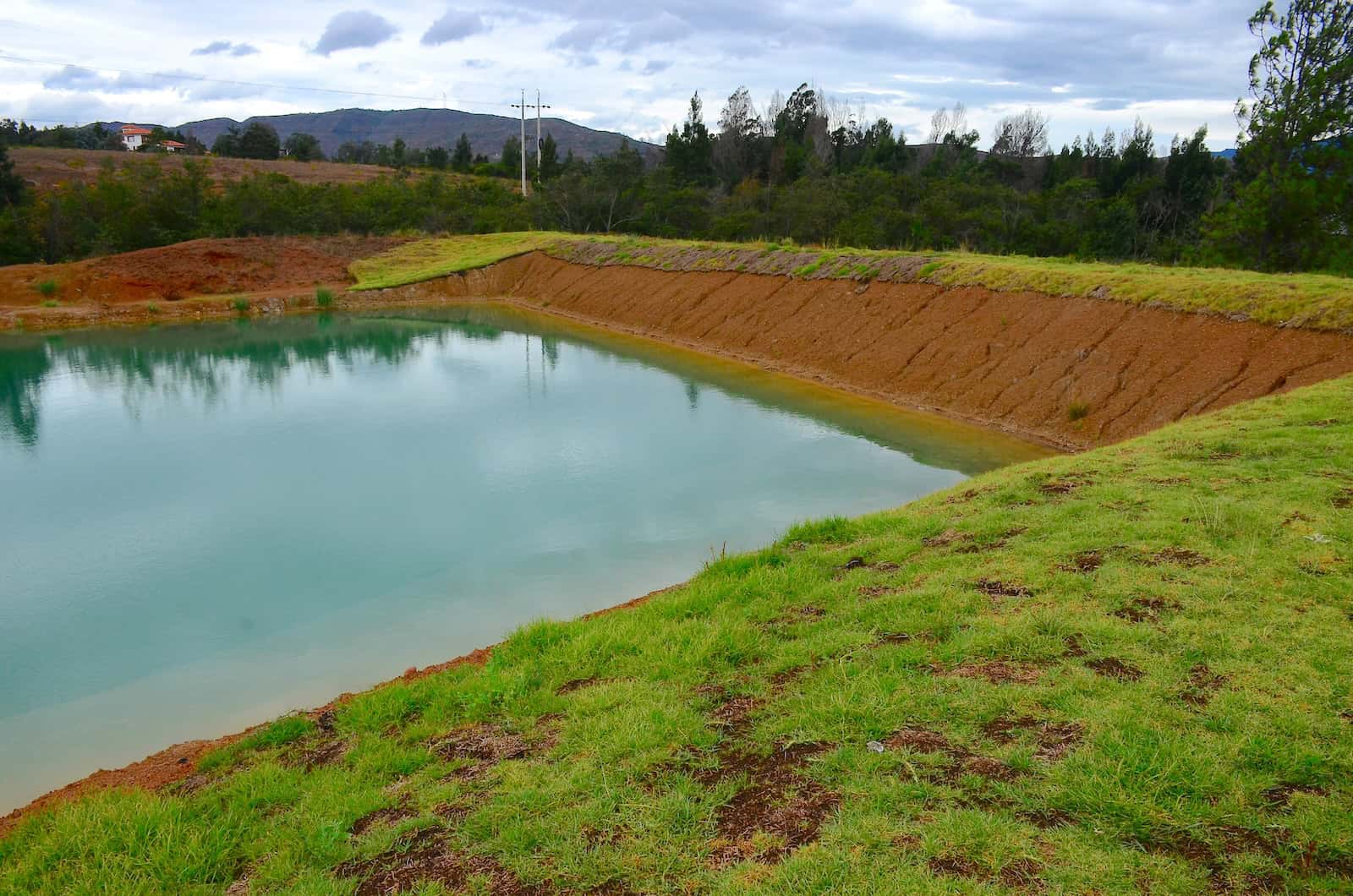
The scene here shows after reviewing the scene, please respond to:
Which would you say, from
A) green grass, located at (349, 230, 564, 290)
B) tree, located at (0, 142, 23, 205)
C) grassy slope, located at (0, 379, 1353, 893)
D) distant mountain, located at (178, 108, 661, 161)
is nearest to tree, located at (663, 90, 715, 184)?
green grass, located at (349, 230, 564, 290)

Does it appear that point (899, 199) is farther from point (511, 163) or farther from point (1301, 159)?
point (511, 163)

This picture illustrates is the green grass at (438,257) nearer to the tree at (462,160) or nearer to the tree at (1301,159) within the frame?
the tree at (1301,159)

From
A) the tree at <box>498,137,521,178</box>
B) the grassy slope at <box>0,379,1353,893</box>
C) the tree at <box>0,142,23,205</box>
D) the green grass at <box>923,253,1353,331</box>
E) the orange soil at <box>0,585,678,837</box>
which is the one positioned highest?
the tree at <box>498,137,521,178</box>

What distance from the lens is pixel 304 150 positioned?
7000 cm

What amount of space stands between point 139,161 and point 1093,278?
56.3m

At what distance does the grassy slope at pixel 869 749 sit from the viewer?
2895mm

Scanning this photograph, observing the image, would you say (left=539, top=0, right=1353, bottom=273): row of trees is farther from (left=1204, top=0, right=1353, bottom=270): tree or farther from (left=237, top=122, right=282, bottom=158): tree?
(left=237, top=122, right=282, bottom=158): tree

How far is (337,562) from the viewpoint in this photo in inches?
330

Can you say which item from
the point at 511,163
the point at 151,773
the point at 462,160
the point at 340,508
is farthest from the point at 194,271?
the point at 462,160

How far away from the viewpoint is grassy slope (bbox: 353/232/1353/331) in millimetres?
12117

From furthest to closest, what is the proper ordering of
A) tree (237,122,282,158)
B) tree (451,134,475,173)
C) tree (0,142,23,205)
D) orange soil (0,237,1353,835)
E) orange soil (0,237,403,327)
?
tree (451,134,475,173), tree (237,122,282,158), tree (0,142,23,205), orange soil (0,237,403,327), orange soil (0,237,1353,835)

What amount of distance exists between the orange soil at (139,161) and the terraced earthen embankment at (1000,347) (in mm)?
35083

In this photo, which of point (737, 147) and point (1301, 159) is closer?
point (1301, 159)

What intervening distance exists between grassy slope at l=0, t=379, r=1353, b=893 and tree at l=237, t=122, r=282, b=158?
73287 mm
